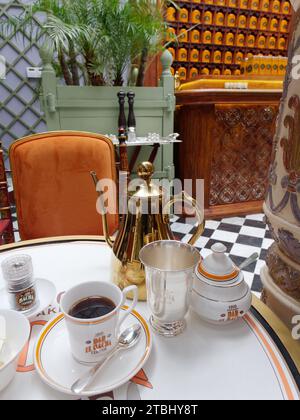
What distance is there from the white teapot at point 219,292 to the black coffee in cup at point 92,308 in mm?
112

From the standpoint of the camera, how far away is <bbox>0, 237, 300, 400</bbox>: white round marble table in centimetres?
27

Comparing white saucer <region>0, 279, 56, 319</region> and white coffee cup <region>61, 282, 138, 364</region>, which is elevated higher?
white coffee cup <region>61, 282, 138, 364</region>

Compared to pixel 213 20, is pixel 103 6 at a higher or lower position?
lower

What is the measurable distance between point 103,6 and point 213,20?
1.72m

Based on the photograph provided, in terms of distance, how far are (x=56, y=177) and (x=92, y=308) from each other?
21.4 inches

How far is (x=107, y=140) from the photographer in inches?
31.1

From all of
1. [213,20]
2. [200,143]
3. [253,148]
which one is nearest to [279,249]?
[200,143]

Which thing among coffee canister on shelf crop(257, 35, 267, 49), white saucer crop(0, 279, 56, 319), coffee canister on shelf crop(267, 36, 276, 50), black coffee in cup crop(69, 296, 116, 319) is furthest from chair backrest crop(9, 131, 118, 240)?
coffee canister on shelf crop(267, 36, 276, 50)

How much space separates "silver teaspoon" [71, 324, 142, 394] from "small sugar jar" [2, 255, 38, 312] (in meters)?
0.14

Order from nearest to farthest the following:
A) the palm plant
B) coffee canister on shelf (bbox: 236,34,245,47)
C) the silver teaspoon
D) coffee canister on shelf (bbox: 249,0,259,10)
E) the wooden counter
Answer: the silver teaspoon < the palm plant < the wooden counter < coffee canister on shelf (bbox: 249,0,259,10) < coffee canister on shelf (bbox: 236,34,245,47)

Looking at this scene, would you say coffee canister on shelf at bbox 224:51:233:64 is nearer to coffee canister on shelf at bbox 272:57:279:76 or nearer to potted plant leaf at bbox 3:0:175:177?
coffee canister on shelf at bbox 272:57:279:76

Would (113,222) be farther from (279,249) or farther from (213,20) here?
(213,20)

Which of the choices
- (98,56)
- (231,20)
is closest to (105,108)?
(98,56)

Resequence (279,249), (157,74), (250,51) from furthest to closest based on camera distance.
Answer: (250,51), (157,74), (279,249)
